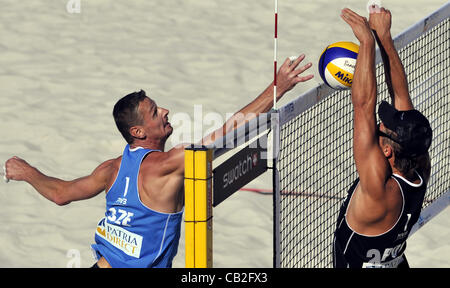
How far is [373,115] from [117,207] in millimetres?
1696

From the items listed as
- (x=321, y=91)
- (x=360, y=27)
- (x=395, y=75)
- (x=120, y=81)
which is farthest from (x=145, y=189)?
(x=120, y=81)

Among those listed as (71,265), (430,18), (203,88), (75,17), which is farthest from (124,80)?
(430,18)

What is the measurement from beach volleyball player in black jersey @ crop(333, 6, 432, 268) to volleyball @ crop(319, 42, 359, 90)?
276 millimetres

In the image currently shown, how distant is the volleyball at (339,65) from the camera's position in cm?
677

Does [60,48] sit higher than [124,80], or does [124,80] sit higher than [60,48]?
[60,48]

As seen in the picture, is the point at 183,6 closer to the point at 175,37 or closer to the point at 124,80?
the point at 175,37

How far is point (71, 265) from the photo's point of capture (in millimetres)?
8508

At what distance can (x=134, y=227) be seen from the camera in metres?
6.45

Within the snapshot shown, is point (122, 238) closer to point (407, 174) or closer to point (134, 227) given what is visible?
point (134, 227)

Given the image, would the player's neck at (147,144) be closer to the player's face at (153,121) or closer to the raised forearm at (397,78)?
the player's face at (153,121)

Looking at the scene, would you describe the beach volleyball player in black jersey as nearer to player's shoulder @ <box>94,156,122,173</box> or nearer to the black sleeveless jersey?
the black sleeveless jersey

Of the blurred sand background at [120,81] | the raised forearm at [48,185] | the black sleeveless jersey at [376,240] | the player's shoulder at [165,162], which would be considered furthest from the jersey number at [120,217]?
the blurred sand background at [120,81]

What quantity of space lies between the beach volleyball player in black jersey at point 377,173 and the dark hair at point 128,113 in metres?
1.41

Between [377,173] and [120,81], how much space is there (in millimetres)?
6559
